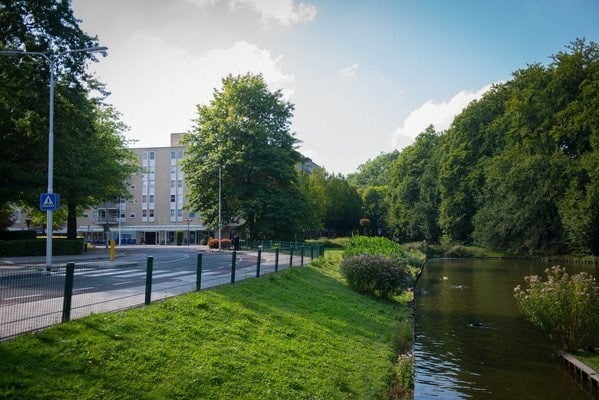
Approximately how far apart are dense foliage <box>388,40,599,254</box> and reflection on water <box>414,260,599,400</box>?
29.1 meters

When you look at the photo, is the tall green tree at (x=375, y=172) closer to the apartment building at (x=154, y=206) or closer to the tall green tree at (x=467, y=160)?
the apartment building at (x=154, y=206)

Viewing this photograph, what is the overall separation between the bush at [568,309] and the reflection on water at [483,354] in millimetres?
880

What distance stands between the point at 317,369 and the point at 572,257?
49.0 m

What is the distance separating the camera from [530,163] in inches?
1964

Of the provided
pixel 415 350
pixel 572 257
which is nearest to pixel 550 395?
pixel 415 350

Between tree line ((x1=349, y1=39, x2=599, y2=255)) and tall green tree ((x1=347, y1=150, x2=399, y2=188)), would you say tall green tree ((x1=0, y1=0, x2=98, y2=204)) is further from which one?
tall green tree ((x1=347, y1=150, x2=399, y2=188))

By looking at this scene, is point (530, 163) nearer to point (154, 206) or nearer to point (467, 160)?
point (467, 160)

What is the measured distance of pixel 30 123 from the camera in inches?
1082

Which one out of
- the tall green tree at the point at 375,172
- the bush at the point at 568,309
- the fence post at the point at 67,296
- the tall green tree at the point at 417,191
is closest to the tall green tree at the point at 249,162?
the tall green tree at the point at 417,191

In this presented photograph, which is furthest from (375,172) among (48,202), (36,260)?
(48,202)

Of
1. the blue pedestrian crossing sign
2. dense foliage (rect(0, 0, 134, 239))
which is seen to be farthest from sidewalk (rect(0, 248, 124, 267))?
the blue pedestrian crossing sign

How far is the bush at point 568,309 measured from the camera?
12695mm

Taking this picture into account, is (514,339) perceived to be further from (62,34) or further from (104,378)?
(62,34)

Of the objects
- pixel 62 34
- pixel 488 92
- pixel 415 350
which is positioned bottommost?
pixel 415 350
